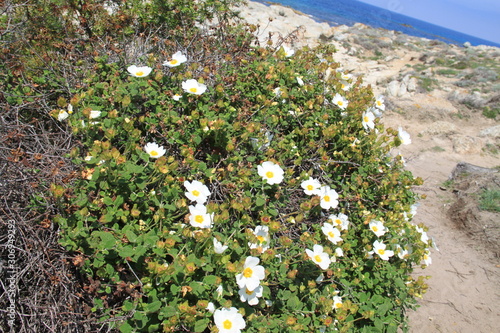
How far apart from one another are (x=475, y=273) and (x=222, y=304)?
12.0ft

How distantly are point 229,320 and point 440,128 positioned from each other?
8.32 m

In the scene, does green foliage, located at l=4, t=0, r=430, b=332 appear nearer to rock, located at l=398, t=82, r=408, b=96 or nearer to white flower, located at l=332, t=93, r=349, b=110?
white flower, located at l=332, t=93, r=349, b=110

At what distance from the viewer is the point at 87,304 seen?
1.34m

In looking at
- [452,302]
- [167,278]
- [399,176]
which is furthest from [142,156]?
[452,302]

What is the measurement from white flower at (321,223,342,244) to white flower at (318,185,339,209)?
4.0 inches

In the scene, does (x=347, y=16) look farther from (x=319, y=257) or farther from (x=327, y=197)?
(x=319, y=257)

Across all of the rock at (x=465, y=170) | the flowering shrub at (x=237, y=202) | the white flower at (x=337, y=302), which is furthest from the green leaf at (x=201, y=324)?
the rock at (x=465, y=170)

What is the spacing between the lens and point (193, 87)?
1811mm

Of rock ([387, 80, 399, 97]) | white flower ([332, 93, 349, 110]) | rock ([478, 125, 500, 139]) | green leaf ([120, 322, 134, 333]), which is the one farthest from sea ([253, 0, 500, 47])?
green leaf ([120, 322, 134, 333])

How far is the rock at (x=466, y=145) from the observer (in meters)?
7.19

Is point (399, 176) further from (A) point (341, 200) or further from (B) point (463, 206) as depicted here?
(B) point (463, 206)

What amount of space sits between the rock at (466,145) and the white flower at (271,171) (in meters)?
6.94

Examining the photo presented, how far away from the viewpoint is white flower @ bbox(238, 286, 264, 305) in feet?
4.37

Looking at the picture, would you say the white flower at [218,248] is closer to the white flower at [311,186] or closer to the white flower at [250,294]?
the white flower at [250,294]
